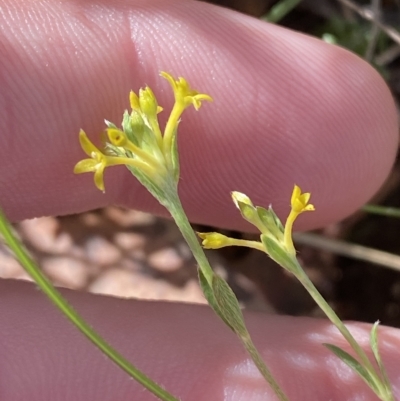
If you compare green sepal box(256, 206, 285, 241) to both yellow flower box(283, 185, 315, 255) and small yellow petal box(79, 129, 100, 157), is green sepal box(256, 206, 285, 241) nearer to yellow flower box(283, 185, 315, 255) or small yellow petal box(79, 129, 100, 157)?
yellow flower box(283, 185, 315, 255)

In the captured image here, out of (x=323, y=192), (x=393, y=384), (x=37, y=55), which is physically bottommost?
(x=393, y=384)

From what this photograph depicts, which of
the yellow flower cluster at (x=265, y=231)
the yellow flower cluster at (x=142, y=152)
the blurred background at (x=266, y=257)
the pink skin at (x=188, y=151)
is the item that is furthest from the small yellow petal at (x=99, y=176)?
the blurred background at (x=266, y=257)

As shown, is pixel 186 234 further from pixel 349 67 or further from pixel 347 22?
pixel 347 22

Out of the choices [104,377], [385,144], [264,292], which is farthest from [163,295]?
[385,144]

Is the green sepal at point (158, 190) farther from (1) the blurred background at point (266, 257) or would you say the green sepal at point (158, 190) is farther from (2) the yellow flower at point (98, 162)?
(1) the blurred background at point (266, 257)

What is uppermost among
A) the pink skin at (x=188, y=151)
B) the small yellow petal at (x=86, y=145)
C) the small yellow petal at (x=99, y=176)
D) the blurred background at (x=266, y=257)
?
the small yellow petal at (x=86, y=145)

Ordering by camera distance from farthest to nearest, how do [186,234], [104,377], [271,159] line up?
[271,159] < [104,377] < [186,234]
